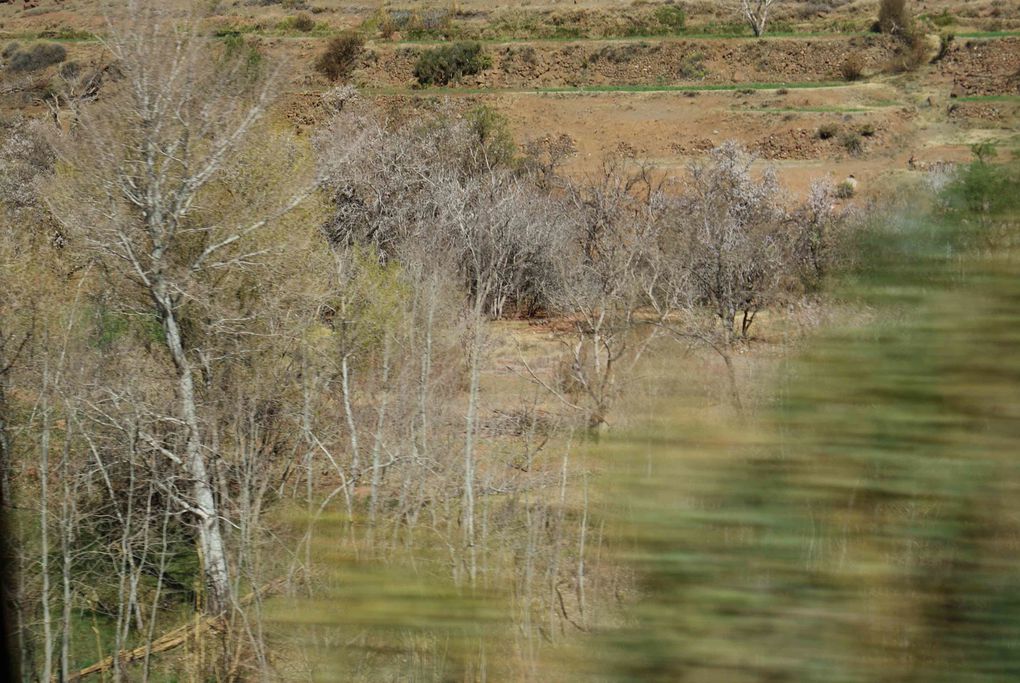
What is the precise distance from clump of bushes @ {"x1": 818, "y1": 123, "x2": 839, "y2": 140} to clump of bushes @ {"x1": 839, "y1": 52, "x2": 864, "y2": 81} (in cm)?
723

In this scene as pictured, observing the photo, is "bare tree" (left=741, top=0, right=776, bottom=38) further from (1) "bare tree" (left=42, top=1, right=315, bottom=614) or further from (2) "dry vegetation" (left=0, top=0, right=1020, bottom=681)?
(1) "bare tree" (left=42, top=1, right=315, bottom=614)

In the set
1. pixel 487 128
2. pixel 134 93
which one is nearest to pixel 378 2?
pixel 487 128

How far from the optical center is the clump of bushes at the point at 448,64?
46875 mm

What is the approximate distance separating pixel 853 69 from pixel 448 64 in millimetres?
17578

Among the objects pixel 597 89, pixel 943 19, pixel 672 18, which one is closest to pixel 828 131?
pixel 597 89

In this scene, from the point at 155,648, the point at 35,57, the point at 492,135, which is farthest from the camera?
the point at 35,57

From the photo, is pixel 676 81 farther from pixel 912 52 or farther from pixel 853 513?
pixel 853 513

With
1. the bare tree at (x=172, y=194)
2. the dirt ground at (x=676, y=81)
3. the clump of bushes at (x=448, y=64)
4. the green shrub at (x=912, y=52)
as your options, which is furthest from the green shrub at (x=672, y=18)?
the bare tree at (x=172, y=194)

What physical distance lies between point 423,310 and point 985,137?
11.5 meters

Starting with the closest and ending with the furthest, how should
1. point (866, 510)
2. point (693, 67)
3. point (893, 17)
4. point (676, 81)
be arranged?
point (866, 510), point (893, 17), point (676, 81), point (693, 67)

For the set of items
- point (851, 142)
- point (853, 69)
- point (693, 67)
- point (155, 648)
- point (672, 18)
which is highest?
point (672, 18)

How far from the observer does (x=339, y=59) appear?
155 feet

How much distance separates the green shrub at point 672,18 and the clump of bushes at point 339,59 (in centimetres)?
1646

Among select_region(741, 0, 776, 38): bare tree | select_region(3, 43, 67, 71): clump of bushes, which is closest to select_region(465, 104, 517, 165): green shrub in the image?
select_region(3, 43, 67, 71): clump of bushes
